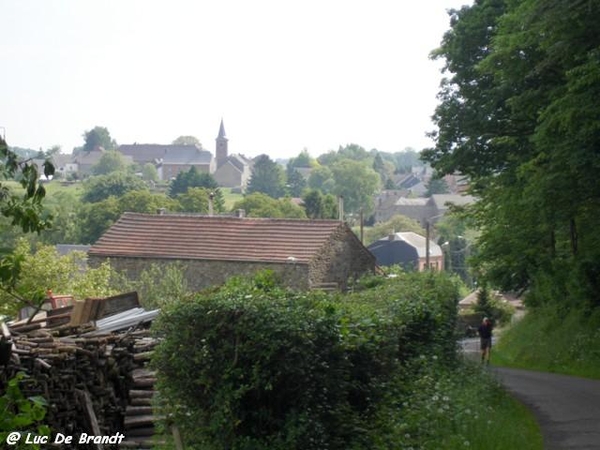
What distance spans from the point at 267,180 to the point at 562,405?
534 ft

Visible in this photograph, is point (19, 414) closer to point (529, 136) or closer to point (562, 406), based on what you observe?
point (562, 406)

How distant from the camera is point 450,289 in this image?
21.0m

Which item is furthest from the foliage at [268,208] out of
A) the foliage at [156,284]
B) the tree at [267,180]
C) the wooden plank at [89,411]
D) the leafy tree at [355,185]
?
the leafy tree at [355,185]

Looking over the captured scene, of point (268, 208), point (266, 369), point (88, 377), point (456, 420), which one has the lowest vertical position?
point (456, 420)

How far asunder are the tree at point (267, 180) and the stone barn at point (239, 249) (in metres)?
129

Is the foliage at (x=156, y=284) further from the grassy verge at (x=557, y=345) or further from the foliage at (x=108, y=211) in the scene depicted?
the foliage at (x=108, y=211)

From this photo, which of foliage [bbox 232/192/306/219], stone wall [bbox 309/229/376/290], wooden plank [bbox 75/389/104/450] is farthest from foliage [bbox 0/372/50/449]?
foliage [bbox 232/192/306/219]

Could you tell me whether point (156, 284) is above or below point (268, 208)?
below

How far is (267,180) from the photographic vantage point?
594 ft

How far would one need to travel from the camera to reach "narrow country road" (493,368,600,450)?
1476 centimetres

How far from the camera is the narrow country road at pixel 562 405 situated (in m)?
14.8

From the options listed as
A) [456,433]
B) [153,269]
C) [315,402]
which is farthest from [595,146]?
[153,269]

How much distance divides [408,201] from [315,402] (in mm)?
171542

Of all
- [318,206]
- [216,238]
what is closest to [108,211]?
[318,206]
